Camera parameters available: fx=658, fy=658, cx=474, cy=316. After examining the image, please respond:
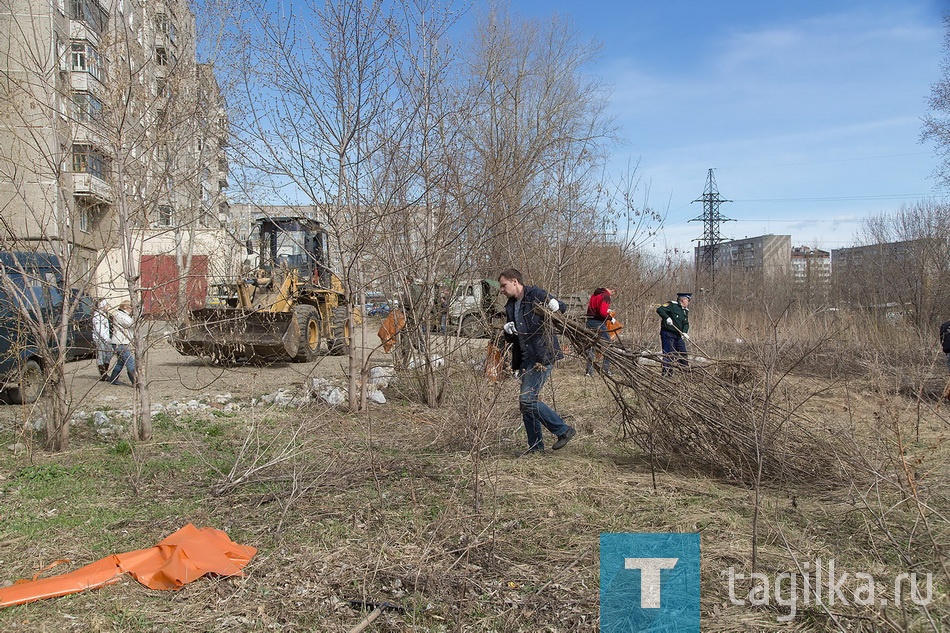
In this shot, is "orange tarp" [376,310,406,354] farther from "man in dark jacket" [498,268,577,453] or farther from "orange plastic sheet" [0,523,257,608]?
"orange plastic sheet" [0,523,257,608]

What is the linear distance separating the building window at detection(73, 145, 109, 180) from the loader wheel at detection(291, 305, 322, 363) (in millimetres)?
5768

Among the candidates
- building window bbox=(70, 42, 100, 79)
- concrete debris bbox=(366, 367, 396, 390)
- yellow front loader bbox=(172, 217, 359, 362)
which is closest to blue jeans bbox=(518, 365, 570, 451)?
→ concrete debris bbox=(366, 367, 396, 390)

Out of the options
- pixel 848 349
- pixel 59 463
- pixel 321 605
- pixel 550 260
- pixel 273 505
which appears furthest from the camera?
pixel 550 260

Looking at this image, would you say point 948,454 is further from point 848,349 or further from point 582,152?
point 582,152

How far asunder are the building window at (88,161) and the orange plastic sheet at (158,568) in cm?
401

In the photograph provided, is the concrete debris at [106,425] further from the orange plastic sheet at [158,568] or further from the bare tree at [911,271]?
the bare tree at [911,271]

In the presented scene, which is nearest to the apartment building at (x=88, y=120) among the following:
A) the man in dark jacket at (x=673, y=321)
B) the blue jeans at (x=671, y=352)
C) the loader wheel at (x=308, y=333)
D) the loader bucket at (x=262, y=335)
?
the blue jeans at (x=671, y=352)

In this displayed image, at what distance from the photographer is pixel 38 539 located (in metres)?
3.79

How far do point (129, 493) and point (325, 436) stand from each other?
1.64 m

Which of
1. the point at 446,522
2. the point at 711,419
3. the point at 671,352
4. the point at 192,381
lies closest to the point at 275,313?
the point at 192,381

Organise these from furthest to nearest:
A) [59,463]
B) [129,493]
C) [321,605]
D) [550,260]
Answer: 1. [550,260]
2. [59,463]
3. [129,493]
4. [321,605]

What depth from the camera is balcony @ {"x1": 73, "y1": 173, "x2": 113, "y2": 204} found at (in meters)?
6.08

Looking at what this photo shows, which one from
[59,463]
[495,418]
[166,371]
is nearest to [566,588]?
[495,418]

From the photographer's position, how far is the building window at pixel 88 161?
19.4ft
